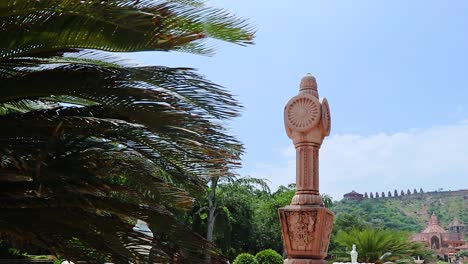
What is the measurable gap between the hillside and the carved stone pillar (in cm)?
10130

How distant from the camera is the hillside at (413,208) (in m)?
113

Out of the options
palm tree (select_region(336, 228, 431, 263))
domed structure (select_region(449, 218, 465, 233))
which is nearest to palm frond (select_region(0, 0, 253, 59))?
palm tree (select_region(336, 228, 431, 263))

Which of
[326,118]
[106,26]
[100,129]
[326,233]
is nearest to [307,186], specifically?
[326,233]

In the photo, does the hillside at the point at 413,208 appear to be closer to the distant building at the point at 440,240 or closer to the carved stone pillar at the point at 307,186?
the distant building at the point at 440,240

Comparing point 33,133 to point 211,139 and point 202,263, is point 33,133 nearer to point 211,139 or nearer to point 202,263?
point 211,139

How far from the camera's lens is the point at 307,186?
803 centimetres

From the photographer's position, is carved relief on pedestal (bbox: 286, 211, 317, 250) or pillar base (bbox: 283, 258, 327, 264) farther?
carved relief on pedestal (bbox: 286, 211, 317, 250)

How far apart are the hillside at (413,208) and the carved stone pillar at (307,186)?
10130 cm

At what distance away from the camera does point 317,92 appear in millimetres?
8492

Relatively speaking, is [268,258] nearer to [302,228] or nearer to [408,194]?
[302,228]

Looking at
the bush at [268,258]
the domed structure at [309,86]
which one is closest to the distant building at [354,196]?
the bush at [268,258]

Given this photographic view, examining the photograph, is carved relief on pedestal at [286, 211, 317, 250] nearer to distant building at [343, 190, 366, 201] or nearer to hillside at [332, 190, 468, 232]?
hillside at [332, 190, 468, 232]

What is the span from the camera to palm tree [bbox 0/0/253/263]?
3.52 meters

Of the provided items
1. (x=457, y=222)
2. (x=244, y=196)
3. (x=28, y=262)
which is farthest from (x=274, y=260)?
(x=457, y=222)
